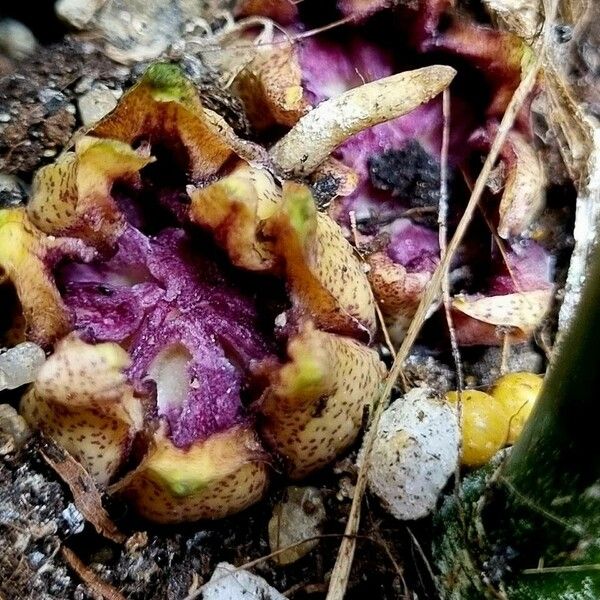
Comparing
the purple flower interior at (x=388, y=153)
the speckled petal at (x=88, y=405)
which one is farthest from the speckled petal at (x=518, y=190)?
the speckled petal at (x=88, y=405)

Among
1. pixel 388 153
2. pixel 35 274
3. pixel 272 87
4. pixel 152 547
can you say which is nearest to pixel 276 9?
pixel 272 87

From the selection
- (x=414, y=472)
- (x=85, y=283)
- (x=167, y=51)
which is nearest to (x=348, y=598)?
(x=414, y=472)

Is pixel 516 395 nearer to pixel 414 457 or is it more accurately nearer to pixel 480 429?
pixel 480 429

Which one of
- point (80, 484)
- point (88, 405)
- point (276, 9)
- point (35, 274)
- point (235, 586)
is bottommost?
point (235, 586)

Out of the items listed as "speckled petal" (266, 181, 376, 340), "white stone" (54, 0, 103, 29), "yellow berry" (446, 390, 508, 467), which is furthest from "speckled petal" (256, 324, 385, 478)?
"white stone" (54, 0, 103, 29)

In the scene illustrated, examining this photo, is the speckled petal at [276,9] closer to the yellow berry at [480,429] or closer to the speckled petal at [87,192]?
the speckled petal at [87,192]

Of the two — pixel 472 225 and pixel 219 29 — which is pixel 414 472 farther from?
pixel 219 29

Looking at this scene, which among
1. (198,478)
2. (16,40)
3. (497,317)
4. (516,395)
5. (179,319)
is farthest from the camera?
(16,40)
